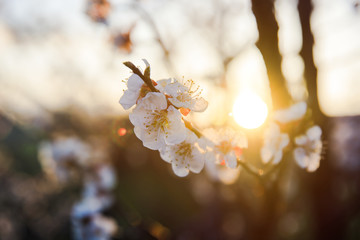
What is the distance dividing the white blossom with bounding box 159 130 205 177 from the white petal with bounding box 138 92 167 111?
0.19m

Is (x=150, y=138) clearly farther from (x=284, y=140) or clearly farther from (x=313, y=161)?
(x=313, y=161)

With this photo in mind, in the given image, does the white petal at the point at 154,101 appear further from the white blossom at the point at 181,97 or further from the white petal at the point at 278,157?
the white petal at the point at 278,157

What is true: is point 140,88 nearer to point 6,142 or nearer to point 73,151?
point 73,151

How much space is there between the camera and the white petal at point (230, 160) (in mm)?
1074

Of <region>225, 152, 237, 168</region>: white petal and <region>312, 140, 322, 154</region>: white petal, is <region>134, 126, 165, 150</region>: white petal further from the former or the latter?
<region>312, 140, 322, 154</region>: white petal

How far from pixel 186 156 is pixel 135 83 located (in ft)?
1.30

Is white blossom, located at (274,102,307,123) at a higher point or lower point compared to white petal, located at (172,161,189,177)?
higher

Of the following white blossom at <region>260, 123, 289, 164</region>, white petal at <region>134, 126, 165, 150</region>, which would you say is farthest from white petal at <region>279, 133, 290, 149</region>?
white petal at <region>134, 126, 165, 150</region>

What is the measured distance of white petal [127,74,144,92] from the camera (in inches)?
33.4

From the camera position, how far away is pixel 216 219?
15.1 ft

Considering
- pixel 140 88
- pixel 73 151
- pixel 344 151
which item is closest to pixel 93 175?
pixel 73 151

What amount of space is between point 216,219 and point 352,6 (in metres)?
4.11

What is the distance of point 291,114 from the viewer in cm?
121

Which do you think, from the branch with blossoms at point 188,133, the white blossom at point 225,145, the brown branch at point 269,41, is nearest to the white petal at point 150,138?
the branch with blossoms at point 188,133
